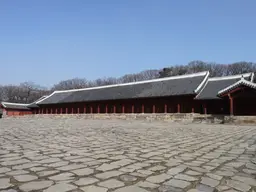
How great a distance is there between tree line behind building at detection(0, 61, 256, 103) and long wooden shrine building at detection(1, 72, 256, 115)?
2640 centimetres

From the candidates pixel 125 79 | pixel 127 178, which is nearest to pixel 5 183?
pixel 127 178

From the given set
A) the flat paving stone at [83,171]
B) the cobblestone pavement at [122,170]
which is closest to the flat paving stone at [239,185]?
the cobblestone pavement at [122,170]

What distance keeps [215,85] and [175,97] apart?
14.9 feet

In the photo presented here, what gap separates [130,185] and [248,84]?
22090 millimetres

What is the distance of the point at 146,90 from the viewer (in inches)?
1375

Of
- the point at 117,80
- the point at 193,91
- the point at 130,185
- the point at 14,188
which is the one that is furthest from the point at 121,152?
the point at 117,80

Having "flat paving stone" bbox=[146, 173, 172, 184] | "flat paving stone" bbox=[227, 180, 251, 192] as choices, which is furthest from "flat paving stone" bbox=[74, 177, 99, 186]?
"flat paving stone" bbox=[227, 180, 251, 192]

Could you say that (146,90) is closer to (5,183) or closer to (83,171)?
(83,171)

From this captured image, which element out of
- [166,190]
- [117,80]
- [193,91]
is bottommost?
[166,190]

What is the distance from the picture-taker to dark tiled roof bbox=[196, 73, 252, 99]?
28.2 meters

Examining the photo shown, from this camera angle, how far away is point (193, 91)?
94.1 feet

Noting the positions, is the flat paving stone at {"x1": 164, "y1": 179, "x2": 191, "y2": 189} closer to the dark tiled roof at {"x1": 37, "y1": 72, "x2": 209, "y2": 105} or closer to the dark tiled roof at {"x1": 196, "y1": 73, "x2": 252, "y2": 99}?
the dark tiled roof at {"x1": 196, "y1": 73, "x2": 252, "y2": 99}

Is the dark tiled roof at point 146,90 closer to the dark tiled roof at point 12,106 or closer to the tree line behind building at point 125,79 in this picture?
the dark tiled roof at point 12,106

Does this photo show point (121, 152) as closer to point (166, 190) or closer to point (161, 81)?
point (166, 190)
